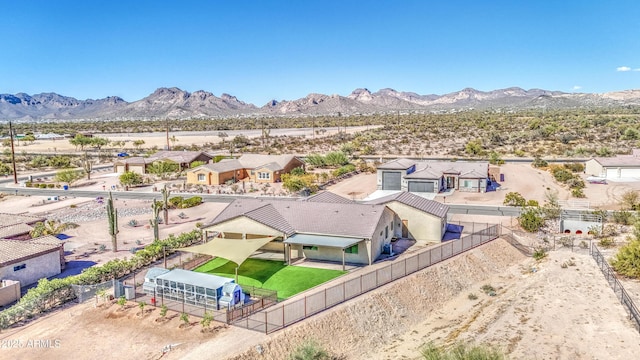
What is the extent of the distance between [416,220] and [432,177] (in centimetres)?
1866

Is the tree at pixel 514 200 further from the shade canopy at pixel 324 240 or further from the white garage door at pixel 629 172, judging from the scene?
the shade canopy at pixel 324 240

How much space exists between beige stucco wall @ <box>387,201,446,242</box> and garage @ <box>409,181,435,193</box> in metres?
17.3

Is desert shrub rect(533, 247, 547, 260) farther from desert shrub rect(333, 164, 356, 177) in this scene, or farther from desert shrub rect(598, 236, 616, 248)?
desert shrub rect(333, 164, 356, 177)

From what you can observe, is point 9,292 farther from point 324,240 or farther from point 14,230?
point 324,240

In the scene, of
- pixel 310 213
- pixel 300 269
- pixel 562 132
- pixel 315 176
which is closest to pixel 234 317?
pixel 300 269

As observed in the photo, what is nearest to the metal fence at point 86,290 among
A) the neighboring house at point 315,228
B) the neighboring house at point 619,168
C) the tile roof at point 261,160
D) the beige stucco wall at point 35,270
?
the beige stucco wall at point 35,270

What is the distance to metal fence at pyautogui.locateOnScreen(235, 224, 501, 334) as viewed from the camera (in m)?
21.5

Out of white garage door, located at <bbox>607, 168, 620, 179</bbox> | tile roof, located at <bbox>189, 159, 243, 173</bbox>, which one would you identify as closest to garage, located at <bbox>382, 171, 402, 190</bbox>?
tile roof, located at <bbox>189, 159, 243, 173</bbox>

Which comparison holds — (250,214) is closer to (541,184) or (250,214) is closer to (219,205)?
(219,205)

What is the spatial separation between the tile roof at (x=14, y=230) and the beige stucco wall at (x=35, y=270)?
5.23 m

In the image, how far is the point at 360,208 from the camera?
106 feet

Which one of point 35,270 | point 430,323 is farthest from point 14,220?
point 430,323

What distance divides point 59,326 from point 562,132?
10692cm

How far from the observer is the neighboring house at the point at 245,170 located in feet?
205
